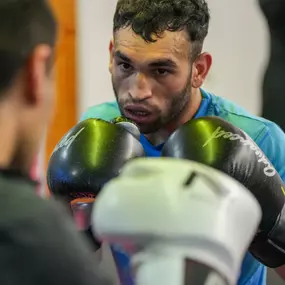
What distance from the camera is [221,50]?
2.95m

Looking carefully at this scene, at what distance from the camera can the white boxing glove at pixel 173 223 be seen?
2.38 ft

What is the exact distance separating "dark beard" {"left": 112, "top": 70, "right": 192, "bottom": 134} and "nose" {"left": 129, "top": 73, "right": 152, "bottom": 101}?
0.04 meters

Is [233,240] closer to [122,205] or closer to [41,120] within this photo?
[122,205]

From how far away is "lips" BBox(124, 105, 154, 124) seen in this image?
1354 mm

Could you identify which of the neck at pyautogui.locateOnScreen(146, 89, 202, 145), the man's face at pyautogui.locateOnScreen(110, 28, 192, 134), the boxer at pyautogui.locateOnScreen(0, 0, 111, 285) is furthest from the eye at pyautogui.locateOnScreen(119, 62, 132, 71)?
the boxer at pyautogui.locateOnScreen(0, 0, 111, 285)

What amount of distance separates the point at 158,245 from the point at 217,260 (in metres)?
0.06

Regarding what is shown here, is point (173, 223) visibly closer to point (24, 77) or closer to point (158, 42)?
point (24, 77)

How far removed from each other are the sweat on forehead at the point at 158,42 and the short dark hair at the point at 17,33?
0.65 m

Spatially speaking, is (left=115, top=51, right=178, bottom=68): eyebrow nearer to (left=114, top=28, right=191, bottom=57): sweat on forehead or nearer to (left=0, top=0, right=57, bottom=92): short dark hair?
(left=114, top=28, right=191, bottom=57): sweat on forehead

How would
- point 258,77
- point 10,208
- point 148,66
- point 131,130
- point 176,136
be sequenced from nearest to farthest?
1. point 10,208
2. point 176,136
3. point 131,130
4. point 148,66
5. point 258,77

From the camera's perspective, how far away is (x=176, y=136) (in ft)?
3.74

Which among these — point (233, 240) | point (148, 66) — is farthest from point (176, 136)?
point (233, 240)

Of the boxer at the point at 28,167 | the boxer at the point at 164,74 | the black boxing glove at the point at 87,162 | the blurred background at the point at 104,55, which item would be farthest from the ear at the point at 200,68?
the blurred background at the point at 104,55

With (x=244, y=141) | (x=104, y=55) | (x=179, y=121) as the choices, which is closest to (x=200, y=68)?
(x=179, y=121)
